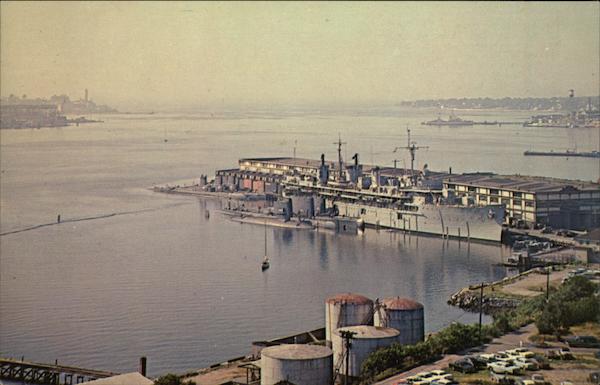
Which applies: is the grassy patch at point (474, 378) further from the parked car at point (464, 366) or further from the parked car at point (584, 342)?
the parked car at point (584, 342)

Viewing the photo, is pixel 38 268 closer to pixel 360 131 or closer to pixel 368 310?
pixel 368 310

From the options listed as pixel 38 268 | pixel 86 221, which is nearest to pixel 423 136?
pixel 86 221

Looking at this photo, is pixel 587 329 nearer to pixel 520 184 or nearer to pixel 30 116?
pixel 520 184

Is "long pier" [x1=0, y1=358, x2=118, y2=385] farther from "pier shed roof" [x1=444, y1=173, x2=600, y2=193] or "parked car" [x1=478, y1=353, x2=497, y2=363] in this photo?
"pier shed roof" [x1=444, y1=173, x2=600, y2=193]

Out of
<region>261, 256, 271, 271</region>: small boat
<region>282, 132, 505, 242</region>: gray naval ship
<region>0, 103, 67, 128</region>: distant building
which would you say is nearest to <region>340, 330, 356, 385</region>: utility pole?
<region>261, 256, 271, 271</region>: small boat

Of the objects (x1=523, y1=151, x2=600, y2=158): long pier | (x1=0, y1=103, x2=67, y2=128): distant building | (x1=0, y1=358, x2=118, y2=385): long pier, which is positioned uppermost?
(x1=0, y1=103, x2=67, y2=128): distant building

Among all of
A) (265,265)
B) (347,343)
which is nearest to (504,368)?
(347,343)

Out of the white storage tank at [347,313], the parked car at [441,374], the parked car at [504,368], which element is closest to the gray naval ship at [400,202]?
the white storage tank at [347,313]
